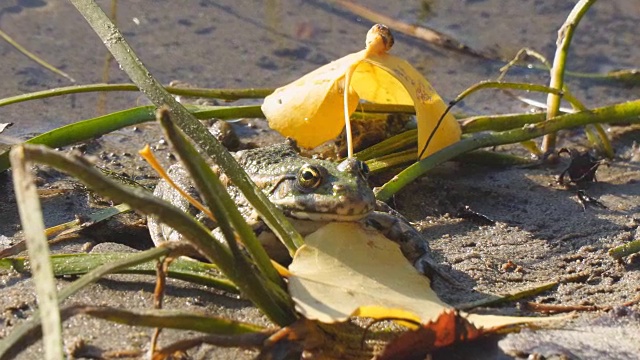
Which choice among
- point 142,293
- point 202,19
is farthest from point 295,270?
point 202,19

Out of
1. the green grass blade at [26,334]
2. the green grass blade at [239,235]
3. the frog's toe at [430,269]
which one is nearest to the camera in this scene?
the green grass blade at [26,334]

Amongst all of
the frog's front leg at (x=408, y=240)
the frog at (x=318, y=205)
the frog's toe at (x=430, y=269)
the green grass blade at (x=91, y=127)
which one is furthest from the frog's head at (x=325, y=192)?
the green grass blade at (x=91, y=127)

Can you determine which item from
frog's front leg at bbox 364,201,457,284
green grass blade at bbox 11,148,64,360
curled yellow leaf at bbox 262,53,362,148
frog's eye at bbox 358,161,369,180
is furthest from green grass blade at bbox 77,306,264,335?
curled yellow leaf at bbox 262,53,362,148

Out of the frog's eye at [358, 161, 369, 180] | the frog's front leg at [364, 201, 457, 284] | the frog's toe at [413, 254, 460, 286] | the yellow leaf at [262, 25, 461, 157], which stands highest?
the yellow leaf at [262, 25, 461, 157]

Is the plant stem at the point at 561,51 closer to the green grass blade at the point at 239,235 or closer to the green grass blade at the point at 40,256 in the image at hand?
the green grass blade at the point at 239,235

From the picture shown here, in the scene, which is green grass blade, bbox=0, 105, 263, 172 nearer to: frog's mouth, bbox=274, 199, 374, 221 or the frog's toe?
frog's mouth, bbox=274, 199, 374, 221

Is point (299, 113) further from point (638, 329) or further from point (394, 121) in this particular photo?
point (638, 329)
